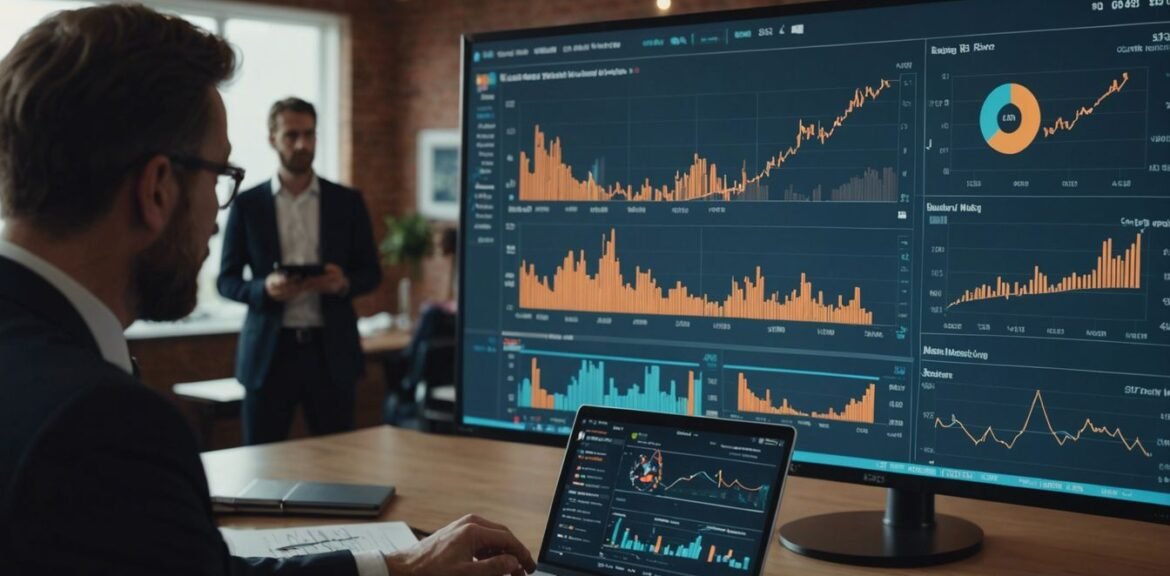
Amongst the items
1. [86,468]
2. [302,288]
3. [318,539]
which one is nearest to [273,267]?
[302,288]

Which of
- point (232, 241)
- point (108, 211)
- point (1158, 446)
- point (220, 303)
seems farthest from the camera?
point (220, 303)

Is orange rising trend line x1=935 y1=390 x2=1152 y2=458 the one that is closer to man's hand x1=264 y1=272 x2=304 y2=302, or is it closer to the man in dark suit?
the man in dark suit

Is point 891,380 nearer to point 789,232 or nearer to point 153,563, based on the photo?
point 789,232

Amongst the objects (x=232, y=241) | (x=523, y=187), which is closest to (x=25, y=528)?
(x=523, y=187)

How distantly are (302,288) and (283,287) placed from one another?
0.22 feet

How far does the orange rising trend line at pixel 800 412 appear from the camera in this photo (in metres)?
1.68

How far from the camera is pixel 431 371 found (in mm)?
5512

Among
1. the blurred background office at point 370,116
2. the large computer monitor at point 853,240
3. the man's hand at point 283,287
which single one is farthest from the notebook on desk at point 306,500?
the blurred background office at point 370,116

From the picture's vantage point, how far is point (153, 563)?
3.54 feet

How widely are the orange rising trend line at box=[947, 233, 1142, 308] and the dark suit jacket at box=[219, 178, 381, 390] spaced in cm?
312

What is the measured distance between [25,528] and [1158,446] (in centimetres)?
128

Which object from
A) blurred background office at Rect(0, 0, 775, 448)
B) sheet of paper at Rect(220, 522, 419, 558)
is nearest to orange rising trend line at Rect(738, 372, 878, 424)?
sheet of paper at Rect(220, 522, 419, 558)

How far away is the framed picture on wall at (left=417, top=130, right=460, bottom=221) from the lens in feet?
26.4

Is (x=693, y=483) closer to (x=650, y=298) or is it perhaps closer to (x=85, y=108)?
(x=650, y=298)
